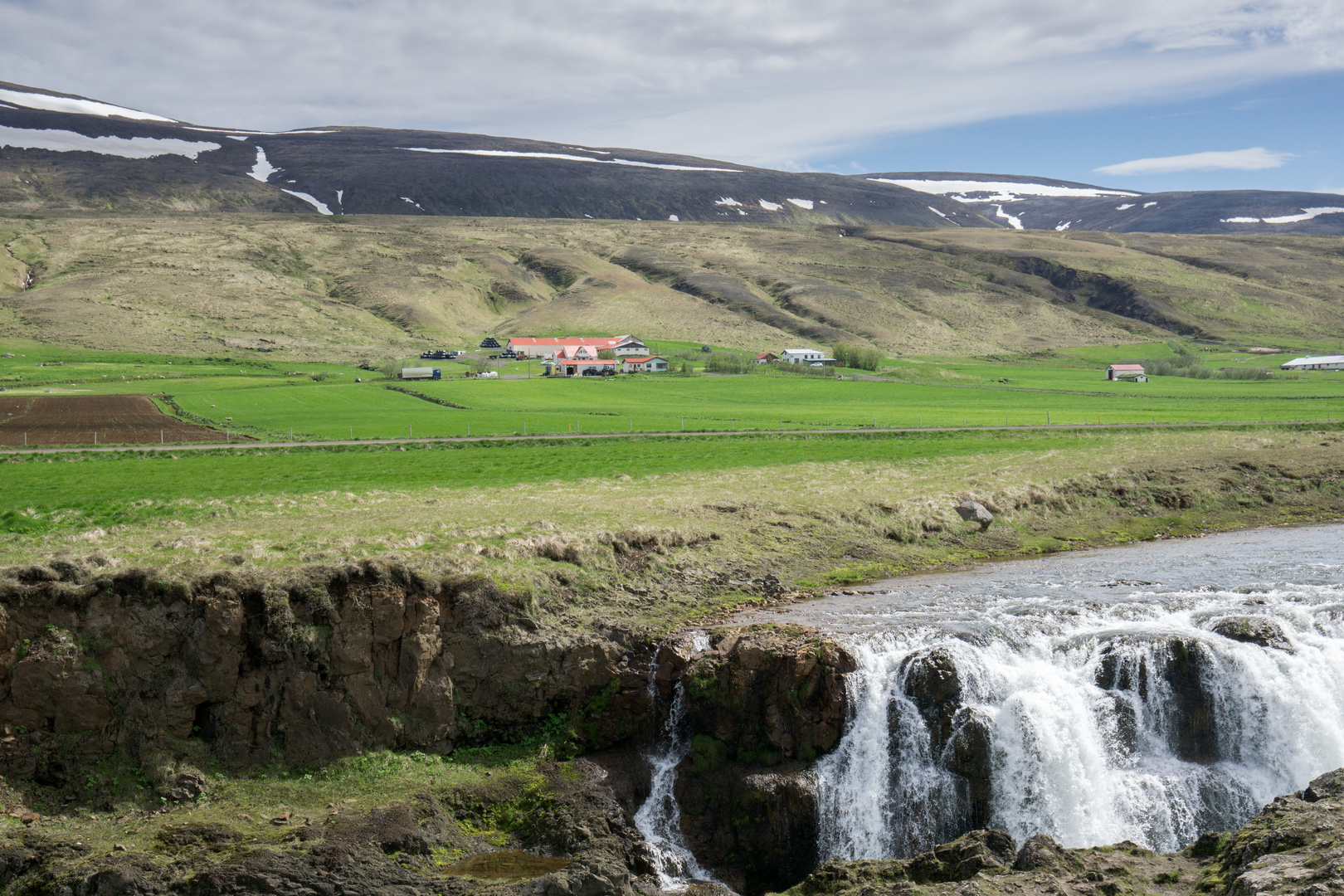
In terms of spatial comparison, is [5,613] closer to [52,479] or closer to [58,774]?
[58,774]

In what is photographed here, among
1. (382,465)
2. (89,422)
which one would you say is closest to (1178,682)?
(382,465)

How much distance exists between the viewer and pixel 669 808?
90.0 ft

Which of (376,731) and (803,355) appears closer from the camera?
(376,731)

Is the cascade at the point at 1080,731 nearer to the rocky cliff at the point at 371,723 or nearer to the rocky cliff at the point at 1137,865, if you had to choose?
the rocky cliff at the point at 371,723

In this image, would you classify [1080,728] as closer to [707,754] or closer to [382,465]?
[707,754]

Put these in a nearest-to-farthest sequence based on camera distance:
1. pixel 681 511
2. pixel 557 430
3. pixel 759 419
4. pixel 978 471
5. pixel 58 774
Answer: pixel 58 774, pixel 681 511, pixel 978 471, pixel 557 430, pixel 759 419

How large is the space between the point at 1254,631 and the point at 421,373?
123 metres

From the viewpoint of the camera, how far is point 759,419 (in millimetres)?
87562

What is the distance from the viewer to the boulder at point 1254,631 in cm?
2833

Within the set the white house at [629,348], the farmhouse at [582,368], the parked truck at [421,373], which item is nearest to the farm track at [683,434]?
the parked truck at [421,373]

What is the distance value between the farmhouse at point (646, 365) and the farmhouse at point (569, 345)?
22.6 metres

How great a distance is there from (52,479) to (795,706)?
42.6 m

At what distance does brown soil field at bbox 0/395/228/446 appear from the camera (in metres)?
67.9

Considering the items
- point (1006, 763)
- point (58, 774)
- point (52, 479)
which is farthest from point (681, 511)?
point (52, 479)
